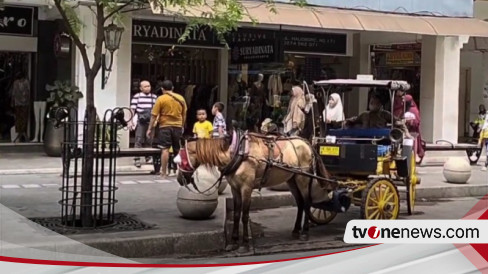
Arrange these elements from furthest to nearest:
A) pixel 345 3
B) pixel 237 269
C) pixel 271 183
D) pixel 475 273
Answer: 1. pixel 345 3
2. pixel 271 183
3. pixel 237 269
4. pixel 475 273

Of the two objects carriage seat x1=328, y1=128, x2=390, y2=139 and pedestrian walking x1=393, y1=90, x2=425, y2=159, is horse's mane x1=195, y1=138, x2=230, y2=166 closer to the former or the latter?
carriage seat x1=328, y1=128, x2=390, y2=139

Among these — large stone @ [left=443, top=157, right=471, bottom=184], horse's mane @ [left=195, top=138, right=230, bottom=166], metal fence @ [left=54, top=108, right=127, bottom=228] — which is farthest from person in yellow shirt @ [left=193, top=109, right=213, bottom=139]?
horse's mane @ [left=195, top=138, right=230, bottom=166]

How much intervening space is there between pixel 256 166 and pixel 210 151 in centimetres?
64

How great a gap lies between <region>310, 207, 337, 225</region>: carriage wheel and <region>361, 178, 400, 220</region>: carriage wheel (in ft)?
2.15

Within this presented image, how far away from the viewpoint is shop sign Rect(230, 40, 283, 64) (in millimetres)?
17188

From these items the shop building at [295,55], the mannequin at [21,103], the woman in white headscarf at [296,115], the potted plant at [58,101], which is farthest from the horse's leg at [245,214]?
the mannequin at [21,103]

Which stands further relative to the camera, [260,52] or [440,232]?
[260,52]

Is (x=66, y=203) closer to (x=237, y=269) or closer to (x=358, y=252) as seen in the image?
(x=237, y=269)

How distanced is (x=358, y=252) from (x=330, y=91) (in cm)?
513

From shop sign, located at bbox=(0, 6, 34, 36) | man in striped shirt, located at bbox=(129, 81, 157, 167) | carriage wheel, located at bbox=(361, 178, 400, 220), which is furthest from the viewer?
shop sign, located at bbox=(0, 6, 34, 36)

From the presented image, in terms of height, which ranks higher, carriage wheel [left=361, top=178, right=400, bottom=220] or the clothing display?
the clothing display

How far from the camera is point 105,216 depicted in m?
8.65

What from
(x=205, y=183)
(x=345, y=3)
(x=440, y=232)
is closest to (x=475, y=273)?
(x=440, y=232)

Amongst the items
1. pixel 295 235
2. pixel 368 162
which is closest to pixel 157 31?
pixel 368 162
